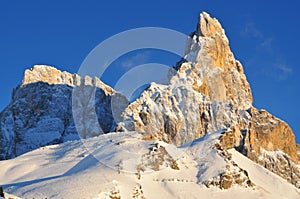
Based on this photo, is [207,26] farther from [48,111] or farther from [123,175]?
[123,175]

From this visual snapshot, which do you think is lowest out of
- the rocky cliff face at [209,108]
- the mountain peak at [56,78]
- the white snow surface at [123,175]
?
the white snow surface at [123,175]

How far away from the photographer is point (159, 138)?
375 ft

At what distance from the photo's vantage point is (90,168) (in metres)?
63.3

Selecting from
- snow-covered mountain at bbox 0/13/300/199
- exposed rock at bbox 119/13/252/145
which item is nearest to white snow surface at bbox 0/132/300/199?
snow-covered mountain at bbox 0/13/300/199

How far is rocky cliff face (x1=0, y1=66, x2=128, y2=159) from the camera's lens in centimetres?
15600

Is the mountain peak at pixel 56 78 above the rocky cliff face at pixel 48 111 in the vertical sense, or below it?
above

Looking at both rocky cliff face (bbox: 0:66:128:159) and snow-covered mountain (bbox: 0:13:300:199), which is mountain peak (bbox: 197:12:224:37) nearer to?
snow-covered mountain (bbox: 0:13:300:199)

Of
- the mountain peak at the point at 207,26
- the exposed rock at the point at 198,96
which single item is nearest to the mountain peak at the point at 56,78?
the mountain peak at the point at 207,26

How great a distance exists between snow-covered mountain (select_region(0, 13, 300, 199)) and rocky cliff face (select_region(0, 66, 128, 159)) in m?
0.34

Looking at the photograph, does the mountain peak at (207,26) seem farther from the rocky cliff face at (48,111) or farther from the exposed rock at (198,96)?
the rocky cliff face at (48,111)

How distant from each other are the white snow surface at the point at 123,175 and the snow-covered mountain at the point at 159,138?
151mm

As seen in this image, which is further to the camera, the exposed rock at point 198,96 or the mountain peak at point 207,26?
the mountain peak at point 207,26

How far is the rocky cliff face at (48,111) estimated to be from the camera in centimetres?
15600

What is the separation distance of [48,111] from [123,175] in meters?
117
